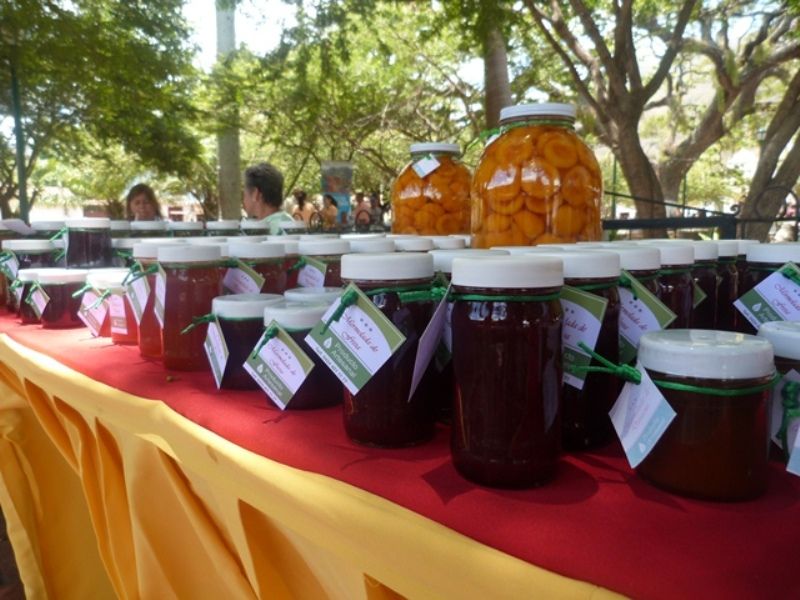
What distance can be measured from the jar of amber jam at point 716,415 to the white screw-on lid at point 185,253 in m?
0.75

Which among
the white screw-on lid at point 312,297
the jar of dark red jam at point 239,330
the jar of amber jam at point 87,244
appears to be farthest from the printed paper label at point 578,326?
the jar of amber jam at point 87,244

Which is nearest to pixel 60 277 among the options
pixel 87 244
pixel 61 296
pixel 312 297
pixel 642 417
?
pixel 61 296

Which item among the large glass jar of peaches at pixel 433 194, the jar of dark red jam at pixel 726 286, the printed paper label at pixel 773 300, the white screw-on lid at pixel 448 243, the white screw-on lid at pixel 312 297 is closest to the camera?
the printed paper label at pixel 773 300

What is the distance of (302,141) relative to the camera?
930cm

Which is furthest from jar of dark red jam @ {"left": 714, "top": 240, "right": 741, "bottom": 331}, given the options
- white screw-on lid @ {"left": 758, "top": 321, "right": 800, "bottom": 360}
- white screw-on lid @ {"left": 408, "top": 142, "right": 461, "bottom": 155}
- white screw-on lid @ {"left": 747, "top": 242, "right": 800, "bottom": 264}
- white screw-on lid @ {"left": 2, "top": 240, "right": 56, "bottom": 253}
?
white screw-on lid @ {"left": 2, "top": 240, "right": 56, "bottom": 253}

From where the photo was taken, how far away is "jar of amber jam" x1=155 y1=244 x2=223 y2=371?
104 centimetres

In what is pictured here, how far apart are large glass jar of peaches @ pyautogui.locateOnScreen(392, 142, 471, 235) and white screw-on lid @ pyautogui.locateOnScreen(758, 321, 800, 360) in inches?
42.0

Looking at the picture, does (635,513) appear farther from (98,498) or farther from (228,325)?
(98,498)

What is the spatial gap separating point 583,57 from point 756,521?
15.7 ft

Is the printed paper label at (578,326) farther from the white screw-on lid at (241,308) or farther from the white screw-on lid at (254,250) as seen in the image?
the white screw-on lid at (254,250)

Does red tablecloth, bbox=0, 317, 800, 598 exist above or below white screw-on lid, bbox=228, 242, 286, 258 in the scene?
below

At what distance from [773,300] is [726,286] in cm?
22

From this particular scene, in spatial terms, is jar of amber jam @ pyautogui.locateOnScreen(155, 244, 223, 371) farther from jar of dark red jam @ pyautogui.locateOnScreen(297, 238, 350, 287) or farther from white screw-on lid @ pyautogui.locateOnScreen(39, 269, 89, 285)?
white screw-on lid @ pyautogui.locateOnScreen(39, 269, 89, 285)

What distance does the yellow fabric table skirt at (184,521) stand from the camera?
554mm
